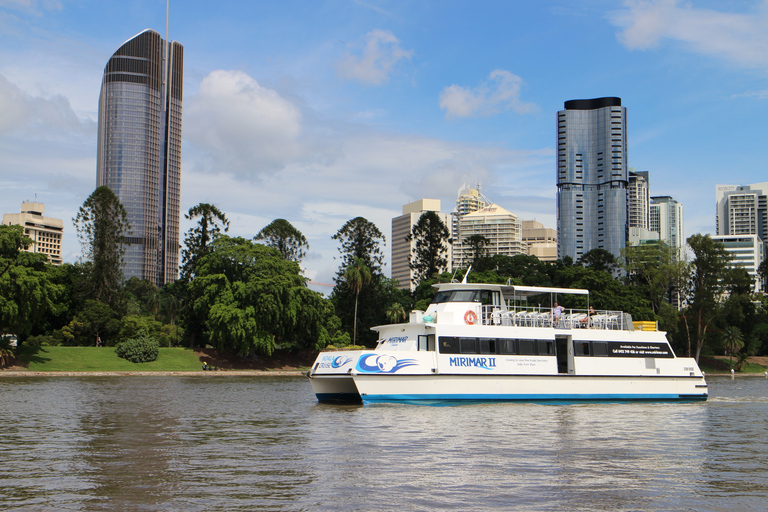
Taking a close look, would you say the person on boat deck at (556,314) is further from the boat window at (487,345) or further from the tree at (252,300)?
the tree at (252,300)

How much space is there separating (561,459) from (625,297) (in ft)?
192

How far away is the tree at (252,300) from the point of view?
190 ft

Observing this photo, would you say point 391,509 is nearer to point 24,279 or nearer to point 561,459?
point 561,459

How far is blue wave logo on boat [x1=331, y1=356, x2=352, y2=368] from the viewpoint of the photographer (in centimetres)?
2518

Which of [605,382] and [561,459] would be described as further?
[605,382]

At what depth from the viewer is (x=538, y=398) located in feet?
90.5

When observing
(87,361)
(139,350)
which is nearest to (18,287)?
(87,361)

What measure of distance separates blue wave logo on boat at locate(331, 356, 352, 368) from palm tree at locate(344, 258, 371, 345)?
4459cm

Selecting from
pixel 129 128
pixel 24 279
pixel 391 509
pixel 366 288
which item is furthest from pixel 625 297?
pixel 129 128

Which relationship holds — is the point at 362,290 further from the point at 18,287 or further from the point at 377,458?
the point at 377,458

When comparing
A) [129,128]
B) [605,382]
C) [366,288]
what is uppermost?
[129,128]

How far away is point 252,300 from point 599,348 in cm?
3608

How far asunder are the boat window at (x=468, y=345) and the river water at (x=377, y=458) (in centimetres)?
270

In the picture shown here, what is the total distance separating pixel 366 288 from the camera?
7462 cm
